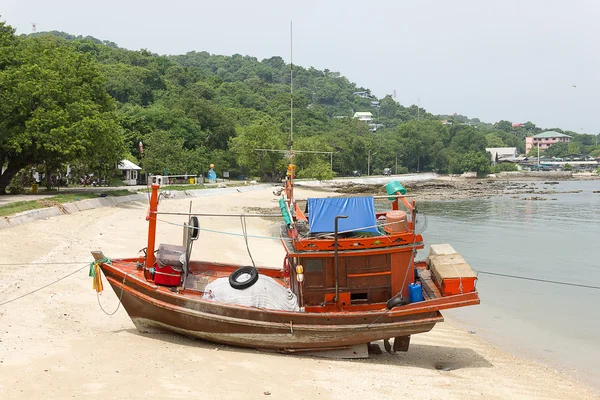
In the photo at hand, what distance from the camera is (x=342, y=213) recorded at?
39.5ft

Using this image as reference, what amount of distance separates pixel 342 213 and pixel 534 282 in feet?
42.7

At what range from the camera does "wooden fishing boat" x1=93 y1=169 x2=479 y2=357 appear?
1166 centimetres

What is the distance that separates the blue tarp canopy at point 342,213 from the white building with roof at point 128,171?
45922 mm

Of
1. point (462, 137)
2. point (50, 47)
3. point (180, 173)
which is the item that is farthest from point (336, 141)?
point (50, 47)

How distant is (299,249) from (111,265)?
12.6 ft

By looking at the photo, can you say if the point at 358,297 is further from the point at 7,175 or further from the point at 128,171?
the point at 128,171

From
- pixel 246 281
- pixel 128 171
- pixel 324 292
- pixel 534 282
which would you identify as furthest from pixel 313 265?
pixel 128 171

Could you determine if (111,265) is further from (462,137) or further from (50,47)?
(462,137)

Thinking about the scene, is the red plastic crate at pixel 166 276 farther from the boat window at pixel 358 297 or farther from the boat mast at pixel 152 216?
the boat window at pixel 358 297

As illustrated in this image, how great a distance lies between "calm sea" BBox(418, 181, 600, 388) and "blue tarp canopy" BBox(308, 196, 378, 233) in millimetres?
5246

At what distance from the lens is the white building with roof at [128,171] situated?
187 feet

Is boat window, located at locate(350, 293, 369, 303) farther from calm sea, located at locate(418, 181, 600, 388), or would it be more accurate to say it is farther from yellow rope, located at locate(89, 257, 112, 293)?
yellow rope, located at locate(89, 257, 112, 293)

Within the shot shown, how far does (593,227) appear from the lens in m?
40.9

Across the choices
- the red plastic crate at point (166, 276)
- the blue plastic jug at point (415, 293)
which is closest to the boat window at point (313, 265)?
the blue plastic jug at point (415, 293)
